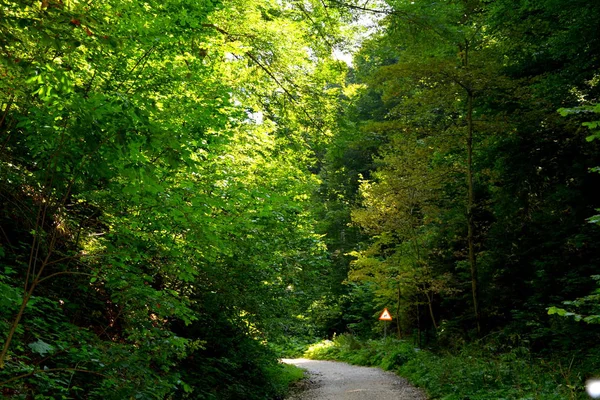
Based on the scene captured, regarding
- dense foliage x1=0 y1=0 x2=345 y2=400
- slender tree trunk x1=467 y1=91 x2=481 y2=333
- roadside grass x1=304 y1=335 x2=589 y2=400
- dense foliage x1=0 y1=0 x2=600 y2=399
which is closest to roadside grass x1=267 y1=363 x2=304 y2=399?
dense foliage x1=0 y1=0 x2=600 y2=399

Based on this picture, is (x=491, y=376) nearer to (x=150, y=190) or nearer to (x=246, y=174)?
(x=246, y=174)

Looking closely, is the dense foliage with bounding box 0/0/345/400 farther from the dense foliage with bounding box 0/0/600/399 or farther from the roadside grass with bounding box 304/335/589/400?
the roadside grass with bounding box 304/335/589/400

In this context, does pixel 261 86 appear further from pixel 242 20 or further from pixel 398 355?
pixel 398 355

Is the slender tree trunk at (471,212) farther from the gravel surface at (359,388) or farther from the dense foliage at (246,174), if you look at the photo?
the gravel surface at (359,388)

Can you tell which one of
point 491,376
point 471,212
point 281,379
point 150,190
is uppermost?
point 471,212

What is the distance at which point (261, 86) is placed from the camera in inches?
314

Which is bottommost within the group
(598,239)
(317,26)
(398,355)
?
(398,355)

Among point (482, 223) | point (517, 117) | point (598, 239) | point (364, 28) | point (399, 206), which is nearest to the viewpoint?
point (364, 28)

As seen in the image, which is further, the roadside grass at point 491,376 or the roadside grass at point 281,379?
the roadside grass at point 281,379

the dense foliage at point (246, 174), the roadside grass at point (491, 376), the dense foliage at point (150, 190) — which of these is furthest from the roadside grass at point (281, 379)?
the roadside grass at point (491, 376)

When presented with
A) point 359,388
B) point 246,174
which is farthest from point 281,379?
point 246,174

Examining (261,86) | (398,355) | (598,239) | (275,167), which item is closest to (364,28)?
(261,86)

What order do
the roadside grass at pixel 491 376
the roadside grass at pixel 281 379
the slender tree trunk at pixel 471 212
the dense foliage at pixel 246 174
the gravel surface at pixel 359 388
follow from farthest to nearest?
the slender tree trunk at pixel 471 212, the roadside grass at pixel 281 379, the gravel surface at pixel 359 388, the roadside grass at pixel 491 376, the dense foliage at pixel 246 174

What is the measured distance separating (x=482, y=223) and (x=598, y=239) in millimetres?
5504
